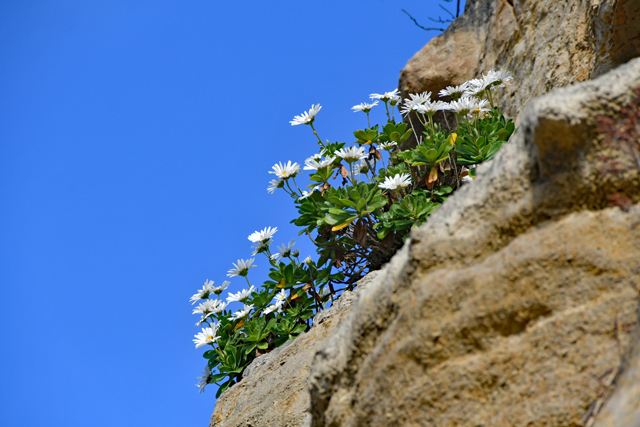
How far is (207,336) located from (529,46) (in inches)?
144

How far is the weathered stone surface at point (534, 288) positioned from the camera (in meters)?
1.41

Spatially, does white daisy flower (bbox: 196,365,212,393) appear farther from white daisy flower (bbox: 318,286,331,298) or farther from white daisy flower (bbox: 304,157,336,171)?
white daisy flower (bbox: 304,157,336,171)

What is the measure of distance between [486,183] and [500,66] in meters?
3.72

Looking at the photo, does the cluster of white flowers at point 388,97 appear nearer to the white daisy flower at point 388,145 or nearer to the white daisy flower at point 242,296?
the white daisy flower at point 388,145

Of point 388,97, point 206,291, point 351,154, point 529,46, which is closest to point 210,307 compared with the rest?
point 206,291

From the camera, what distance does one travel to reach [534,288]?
4.85 feet

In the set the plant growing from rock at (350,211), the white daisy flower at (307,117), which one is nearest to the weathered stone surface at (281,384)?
the plant growing from rock at (350,211)

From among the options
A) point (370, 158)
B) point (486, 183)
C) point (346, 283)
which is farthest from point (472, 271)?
point (370, 158)

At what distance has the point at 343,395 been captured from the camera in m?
1.74

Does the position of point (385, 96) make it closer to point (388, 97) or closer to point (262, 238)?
point (388, 97)

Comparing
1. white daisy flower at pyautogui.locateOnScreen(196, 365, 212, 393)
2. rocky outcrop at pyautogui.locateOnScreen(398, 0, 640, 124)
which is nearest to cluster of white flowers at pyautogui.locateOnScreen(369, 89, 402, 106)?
rocky outcrop at pyautogui.locateOnScreen(398, 0, 640, 124)

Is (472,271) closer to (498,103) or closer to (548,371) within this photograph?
(548,371)

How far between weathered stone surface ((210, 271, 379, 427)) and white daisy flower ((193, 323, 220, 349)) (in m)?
0.43

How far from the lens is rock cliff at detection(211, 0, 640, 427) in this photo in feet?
4.62
